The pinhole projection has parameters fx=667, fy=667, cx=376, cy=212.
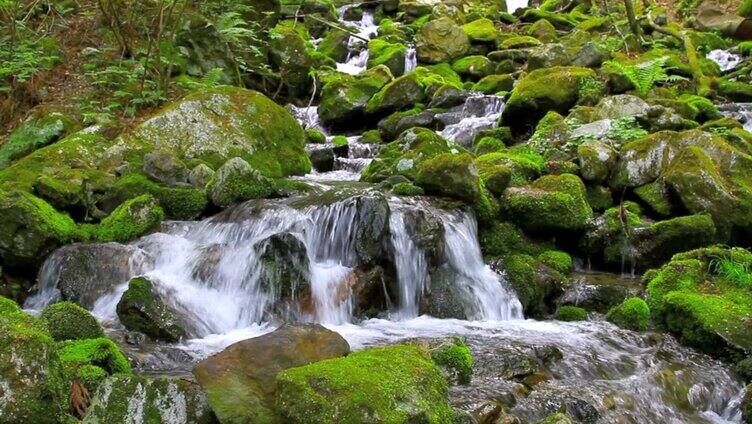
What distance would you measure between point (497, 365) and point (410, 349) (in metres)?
1.41

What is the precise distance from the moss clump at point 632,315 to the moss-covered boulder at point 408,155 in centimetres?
376

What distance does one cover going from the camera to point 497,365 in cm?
580

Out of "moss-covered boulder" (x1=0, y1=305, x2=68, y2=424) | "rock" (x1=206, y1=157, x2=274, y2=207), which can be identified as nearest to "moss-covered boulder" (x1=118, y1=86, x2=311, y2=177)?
"rock" (x1=206, y1=157, x2=274, y2=207)

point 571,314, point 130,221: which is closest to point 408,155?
point 571,314

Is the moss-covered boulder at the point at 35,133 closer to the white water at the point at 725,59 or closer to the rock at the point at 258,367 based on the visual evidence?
the rock at the point at 258,367

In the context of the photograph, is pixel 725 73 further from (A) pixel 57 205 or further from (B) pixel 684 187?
(A) pixel 57 205

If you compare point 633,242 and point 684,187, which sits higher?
point 684,187

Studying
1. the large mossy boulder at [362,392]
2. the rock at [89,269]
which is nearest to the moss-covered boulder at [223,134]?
the rock at [89,269]

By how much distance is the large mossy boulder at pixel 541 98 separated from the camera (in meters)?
13.7

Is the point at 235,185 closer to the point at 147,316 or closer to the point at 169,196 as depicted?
the point at 169,196

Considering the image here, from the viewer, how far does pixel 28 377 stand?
3.70 m

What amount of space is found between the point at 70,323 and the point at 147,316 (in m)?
1.11

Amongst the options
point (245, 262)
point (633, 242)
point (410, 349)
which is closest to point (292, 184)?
point (245, 262)

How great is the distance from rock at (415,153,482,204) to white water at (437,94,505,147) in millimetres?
4709
